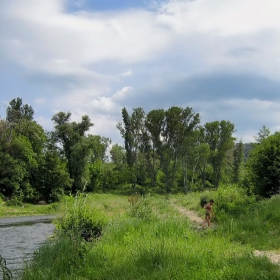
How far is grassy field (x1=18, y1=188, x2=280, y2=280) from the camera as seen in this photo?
866cm

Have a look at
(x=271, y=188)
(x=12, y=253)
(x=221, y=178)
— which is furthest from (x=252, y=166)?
(x=221, y=178)

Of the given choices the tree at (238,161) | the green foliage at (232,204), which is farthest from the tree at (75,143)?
the green foliage at (232,204)

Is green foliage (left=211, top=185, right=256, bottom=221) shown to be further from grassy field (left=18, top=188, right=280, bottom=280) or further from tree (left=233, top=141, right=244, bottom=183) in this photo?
tree (left=233, top=141, right=244, bottom=183)

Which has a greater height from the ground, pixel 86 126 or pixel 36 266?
pixel 86 126

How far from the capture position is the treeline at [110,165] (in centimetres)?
6384

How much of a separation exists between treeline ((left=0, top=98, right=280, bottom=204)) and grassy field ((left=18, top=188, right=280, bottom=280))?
A: 33883 mm

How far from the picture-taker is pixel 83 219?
16547 mm

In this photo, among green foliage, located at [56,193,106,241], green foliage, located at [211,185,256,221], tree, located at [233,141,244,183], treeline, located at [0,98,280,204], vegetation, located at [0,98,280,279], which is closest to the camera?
vegetation, located at [0,98,280,279]

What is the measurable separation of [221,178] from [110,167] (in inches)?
1099

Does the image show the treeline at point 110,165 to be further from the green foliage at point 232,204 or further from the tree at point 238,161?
the green foliage at point 232,204

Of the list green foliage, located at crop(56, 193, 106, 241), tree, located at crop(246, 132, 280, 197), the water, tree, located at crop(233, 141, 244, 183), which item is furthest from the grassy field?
tree, located at crop(233, 141, 244, 183)

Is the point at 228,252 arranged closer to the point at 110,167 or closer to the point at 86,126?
the point at 86,126

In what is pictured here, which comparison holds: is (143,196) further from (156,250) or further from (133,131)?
(133,131)

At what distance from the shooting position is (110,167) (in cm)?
9162
